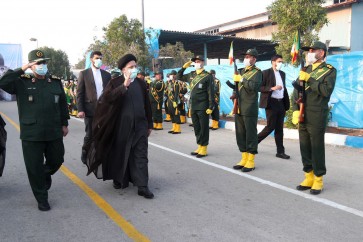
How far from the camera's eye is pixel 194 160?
278 inches

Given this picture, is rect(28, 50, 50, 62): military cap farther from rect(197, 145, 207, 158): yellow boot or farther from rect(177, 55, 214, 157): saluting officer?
rect(197, 145, 207, 158): yellow boot

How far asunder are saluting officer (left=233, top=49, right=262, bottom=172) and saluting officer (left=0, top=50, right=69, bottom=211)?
304cm

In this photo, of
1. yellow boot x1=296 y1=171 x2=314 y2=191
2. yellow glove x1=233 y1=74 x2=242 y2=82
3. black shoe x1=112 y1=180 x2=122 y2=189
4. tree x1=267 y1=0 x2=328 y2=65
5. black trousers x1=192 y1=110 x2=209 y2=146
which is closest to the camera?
yellow boot x1=296 y1=171 x2=314 y2=191

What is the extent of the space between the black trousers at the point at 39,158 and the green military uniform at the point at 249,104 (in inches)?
121

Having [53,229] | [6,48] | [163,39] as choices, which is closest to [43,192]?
[53,229]

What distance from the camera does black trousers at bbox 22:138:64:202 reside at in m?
4.31

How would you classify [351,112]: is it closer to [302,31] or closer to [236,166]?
[302,31]

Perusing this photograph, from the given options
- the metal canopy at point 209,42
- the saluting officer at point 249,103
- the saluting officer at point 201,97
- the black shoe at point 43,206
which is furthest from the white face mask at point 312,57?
the metal canopy at point 209,42

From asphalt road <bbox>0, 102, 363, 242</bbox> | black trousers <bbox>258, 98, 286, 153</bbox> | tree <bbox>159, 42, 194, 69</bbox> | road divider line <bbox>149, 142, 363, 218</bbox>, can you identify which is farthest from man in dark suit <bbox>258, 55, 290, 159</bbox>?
tree <bbox>159, 42, 194, 69</bbox>

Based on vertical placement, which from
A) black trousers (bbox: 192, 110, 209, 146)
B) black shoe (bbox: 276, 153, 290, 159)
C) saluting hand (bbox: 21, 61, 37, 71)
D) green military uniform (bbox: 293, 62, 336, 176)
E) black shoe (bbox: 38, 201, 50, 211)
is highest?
saluting hand (bbox: 21, 61, 37, 71)

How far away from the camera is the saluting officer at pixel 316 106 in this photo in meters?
4.63

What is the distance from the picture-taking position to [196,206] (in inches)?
175

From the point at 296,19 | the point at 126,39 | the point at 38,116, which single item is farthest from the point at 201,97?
the point at 126,39

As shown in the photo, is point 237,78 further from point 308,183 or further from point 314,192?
point 314,192
